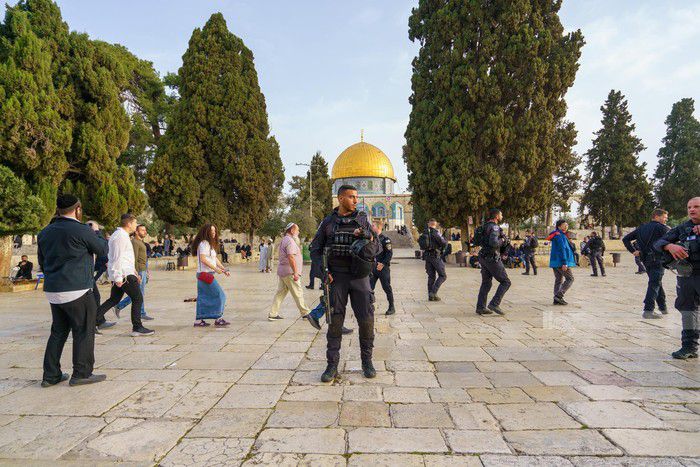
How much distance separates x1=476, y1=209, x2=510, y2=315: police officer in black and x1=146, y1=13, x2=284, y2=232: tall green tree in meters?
19.0

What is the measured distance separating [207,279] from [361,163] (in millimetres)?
59294

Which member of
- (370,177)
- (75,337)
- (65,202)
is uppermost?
(370,177)

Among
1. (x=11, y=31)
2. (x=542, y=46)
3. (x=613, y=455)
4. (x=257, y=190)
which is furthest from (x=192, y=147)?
(x=613, y=455)

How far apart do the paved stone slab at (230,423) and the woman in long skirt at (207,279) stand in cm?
371

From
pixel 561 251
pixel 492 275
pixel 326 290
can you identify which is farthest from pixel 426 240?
pixel 326 290

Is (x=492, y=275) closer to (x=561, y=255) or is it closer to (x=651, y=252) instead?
(x=561, y=255)

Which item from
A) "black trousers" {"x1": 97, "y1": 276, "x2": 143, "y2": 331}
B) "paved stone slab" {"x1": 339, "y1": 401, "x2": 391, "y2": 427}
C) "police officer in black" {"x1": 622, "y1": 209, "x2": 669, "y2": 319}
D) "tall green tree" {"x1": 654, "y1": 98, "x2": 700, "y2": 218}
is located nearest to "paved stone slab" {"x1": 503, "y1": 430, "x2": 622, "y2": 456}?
"paved stone slab" {"x1": 339, "y1": 401, "x2": 391, "y2": 427}

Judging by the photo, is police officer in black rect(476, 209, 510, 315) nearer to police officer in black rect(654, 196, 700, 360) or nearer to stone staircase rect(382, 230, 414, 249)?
police officer in black rect(654, 196, 700, 360)

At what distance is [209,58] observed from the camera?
2434 cm

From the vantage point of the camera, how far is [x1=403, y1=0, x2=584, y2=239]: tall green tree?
2178 cm

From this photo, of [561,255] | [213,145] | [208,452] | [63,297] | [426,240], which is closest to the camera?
[208,452]

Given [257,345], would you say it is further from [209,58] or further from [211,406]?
[209,58]

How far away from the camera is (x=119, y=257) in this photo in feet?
19.4

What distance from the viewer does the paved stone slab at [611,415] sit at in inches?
115
